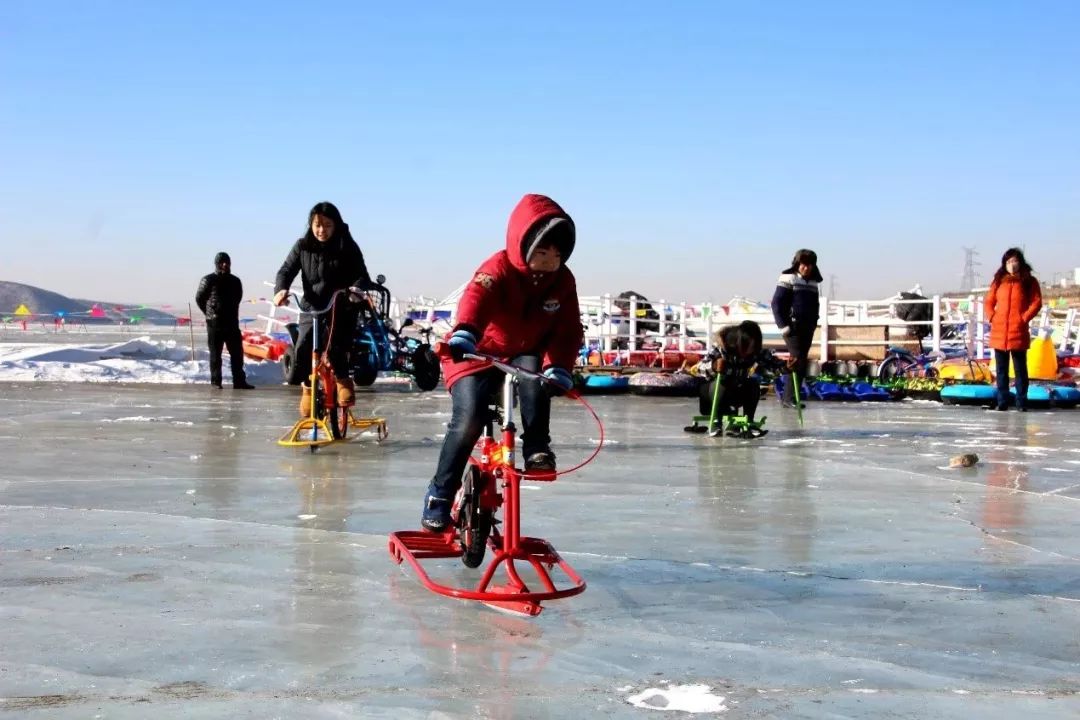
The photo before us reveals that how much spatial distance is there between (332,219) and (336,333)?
32.3 inches

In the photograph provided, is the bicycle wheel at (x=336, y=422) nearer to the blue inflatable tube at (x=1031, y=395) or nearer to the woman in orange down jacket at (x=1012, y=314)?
the woman in orange down jacket at (x=1012, y=314)

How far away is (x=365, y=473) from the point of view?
25.3ft

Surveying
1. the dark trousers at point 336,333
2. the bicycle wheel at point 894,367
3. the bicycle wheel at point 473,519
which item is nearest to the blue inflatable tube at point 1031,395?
the bicycle wheel at point 894,367

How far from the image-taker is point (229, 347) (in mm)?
16922

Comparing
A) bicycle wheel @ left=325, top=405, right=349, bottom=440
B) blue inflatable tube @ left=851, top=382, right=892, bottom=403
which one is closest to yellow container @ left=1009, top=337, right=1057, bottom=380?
blue inflatable tube @ left=851, top=382, right=892, bottom=403

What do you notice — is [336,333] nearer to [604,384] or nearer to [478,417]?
[478,417]

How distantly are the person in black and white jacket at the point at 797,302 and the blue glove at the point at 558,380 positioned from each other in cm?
739

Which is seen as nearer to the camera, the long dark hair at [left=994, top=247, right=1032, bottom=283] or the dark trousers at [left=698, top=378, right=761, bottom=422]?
the dark trousers at [left=698, top=378, right=761, bottom=422]

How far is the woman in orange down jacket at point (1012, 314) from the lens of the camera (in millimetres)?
13641

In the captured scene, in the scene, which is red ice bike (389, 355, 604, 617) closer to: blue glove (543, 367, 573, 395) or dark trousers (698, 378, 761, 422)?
blue glove (543, 367, 573, 395)

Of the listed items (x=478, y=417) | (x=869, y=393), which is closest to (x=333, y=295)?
(x=478, y=417)

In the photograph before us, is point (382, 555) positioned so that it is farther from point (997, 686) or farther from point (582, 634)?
point (997, 686)

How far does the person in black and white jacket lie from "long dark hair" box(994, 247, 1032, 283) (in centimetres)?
342

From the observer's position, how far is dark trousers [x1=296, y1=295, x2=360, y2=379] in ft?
29.1
